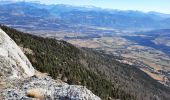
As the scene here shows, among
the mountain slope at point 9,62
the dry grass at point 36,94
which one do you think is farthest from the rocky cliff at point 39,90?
the mountain slope at point 9,62

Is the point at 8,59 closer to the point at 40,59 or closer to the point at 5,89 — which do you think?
the point at 5,89

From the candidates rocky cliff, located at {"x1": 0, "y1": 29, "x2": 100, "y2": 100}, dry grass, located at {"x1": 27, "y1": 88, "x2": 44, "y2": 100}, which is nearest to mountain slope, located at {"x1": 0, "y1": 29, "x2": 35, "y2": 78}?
rocky cliff, located at {"x1": 0, "y1": 29, "x2": 100, "y2": 100}

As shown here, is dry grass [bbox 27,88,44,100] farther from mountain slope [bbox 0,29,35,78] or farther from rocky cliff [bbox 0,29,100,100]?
mountain slope [bbox 0,29,35,78]

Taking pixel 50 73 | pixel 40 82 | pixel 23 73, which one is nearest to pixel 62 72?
pixel 50 73

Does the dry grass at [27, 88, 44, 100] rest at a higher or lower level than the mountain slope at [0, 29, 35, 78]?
higher

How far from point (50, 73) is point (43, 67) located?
3237 mm

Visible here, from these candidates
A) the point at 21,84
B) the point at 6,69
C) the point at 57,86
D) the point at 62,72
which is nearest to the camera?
the point at 57,86

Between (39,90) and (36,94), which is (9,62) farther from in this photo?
(36,94)

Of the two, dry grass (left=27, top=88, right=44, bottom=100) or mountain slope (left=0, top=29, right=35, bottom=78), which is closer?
dry grass (left=27, top=88, right=44, bottom=100)

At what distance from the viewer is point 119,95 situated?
12862 cm

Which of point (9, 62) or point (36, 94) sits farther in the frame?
point (9, 62)

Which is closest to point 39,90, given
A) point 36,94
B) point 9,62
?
point 36,94

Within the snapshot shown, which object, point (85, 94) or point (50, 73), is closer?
point (85, 94)

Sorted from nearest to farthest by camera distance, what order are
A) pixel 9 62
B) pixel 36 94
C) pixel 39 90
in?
pixel 36 94
pixel 39 90
pixel 9 62
